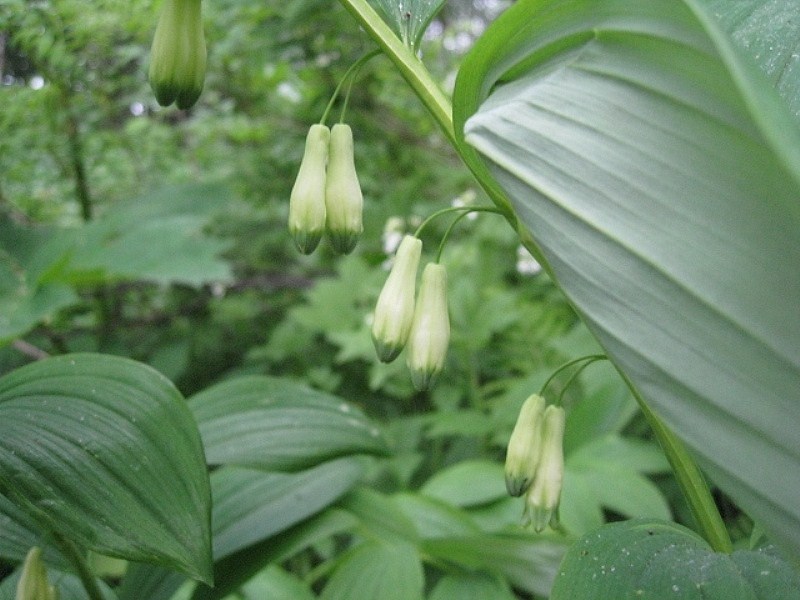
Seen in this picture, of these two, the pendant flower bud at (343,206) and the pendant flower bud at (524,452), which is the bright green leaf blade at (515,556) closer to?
the pendant flower bud at (524,452)

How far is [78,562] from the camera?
731 mm

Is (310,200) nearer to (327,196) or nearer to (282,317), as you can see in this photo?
(327,196)

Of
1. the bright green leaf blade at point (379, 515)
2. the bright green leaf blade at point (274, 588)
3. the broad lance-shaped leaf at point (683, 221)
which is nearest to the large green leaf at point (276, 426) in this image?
the bright green leaf blade at point (379, 515)

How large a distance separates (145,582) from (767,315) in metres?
0.88

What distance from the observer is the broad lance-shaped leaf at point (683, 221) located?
1.08ft

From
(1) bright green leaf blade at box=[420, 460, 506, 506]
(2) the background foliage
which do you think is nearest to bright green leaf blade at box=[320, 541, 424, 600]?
(2) the background foliage

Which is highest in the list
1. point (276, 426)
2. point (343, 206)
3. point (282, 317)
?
point (343, 206)

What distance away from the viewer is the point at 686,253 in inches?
14.1

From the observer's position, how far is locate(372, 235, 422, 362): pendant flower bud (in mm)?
642

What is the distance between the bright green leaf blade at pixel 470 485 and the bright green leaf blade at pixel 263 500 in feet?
1.02

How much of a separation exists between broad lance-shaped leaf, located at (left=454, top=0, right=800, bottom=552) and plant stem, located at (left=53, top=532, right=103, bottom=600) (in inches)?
22.5

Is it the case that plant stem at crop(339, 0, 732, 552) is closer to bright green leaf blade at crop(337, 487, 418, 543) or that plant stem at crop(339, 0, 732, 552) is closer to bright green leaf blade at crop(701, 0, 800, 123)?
bright green leaf blade at crop(701, 0, 800, 123)

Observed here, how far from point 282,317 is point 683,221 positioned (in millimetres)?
2487

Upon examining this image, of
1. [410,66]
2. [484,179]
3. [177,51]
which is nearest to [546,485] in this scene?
[484,179]
